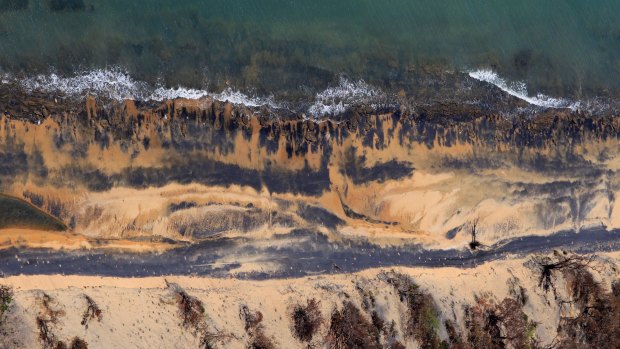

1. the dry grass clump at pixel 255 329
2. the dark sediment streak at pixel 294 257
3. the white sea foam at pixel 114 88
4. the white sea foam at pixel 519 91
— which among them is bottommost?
the dry grass clump at pixel 255 329

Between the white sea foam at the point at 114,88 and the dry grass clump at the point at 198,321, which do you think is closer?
the dry grass clump at the point at 198,321

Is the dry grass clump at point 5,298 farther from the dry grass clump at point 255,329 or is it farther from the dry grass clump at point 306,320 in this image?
the dry grass clump at point 306,320

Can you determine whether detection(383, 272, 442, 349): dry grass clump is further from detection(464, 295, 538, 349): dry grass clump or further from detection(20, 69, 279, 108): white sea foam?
detection(20, 69, 279, 108): white sea foam

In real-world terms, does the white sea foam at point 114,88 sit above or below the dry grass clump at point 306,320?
above

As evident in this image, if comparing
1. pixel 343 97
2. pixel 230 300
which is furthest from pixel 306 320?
pixel 343 97

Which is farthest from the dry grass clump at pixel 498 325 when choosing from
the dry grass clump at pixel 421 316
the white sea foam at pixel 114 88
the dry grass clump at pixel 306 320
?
the white sea foam at pixel 114 88

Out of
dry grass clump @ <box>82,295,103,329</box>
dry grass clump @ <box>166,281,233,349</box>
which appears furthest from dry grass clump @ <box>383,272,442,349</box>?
dry grass clump @ <box>82,295,103,329</box>
